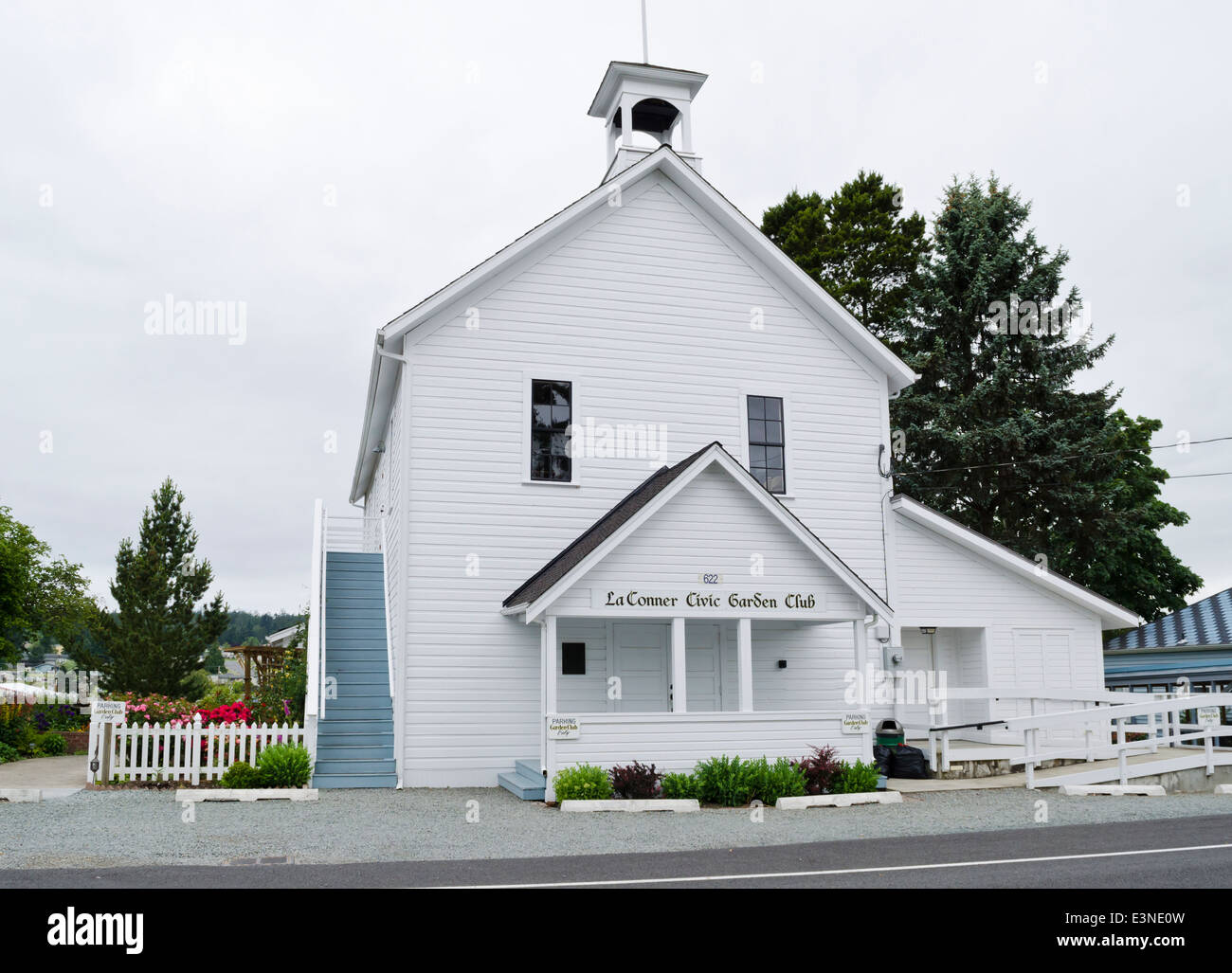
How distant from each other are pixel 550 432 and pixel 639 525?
3.46m

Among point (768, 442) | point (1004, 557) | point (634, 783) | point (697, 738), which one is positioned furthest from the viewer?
point (1004, 557)

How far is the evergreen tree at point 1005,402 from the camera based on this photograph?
2969 cm

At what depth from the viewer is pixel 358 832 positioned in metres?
11.3

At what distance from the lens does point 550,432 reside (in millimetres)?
17688

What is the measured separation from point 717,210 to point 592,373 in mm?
Result: 3963

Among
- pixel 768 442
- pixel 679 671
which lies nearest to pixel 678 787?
pixel 679 671

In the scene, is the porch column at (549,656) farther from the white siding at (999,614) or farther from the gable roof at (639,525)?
the white siding at (999,614)

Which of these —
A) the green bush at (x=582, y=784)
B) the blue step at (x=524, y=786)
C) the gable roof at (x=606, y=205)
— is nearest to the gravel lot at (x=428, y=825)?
the blue step at (x=524, y=786)

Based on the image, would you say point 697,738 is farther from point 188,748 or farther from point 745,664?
point 188,748

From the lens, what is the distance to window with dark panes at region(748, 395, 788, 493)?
1895 centimetres

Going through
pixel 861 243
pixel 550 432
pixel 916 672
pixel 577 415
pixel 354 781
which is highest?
pixel 861 243

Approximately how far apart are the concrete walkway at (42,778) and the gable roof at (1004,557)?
47.6 feet
